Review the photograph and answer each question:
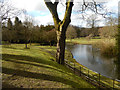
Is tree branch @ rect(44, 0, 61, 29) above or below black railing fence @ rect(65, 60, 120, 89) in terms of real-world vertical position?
above

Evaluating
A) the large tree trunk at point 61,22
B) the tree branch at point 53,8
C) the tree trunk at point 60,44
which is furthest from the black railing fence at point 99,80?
the tree branch at point 53,8

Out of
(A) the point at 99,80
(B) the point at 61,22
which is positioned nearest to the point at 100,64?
(A) the point at 99,80

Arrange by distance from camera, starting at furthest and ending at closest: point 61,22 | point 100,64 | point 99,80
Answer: point 100,64
point 61,22
point 99,80

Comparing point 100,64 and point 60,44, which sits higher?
point 60,44

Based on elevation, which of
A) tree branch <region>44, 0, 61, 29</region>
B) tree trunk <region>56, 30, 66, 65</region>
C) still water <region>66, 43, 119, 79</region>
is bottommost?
still water <region>66, 43, 119, 79</region>

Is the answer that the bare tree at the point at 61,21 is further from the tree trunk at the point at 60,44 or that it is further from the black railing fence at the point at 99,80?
the black railing fence at the point at 99,80

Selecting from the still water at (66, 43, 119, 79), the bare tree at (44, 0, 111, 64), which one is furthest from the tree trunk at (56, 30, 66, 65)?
the still water at (66, 43, 119, 79)

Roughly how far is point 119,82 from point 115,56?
11.9 metres

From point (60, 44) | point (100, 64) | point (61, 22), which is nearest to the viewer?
point (61, 22)

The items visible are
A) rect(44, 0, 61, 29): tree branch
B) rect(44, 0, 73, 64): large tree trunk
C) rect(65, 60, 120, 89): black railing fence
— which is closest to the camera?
rect(44, 0, 73, 64): large tree trunk

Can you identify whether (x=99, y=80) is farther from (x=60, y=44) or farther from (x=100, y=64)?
(x=100, y=64)

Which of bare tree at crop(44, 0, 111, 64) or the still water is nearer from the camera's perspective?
bare tree at crop(44, 0, 111, 64)

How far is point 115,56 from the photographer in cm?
1859

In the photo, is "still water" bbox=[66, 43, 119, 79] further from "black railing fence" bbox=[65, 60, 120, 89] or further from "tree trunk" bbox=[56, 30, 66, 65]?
"tree trunk" bbox=[56, 30, 66, 65]
